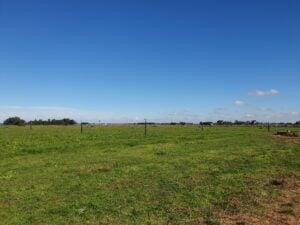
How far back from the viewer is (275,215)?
790 centimetres

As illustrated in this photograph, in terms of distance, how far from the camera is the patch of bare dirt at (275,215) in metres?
7.43

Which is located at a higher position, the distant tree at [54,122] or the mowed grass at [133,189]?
the distant tree at [54,122]

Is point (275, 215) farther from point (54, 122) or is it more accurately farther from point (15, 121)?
point (54, 122)

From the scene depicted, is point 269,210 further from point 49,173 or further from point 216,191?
point 49,173

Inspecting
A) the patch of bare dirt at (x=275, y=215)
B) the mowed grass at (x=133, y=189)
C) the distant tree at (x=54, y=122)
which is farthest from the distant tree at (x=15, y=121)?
the patch of bare dirt at (x=275, y=215)

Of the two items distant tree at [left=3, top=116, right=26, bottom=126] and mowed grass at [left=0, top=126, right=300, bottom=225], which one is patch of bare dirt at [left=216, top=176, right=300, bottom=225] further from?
distant tree at [left=3, top=116, right=26, bottom=126]

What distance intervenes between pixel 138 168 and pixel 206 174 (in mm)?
2585

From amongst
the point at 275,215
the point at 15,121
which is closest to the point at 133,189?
the point at 275,215

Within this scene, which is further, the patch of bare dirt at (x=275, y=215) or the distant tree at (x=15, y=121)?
the distant tree at (x=15, y=121)

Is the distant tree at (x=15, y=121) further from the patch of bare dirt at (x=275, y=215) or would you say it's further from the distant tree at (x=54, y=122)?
the patch of bare dirt at (x=275, y=215)

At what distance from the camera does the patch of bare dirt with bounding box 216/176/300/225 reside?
743 centimetres

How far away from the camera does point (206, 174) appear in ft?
42.9

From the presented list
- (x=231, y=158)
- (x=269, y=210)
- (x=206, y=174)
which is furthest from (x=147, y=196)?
(x=231, y=158)

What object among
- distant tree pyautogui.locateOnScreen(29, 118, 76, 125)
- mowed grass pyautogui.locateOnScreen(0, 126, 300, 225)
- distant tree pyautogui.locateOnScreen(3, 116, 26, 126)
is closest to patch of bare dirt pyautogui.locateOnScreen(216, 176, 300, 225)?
mowed grass pyautogui.locateOnScreen(0, 126, 300, 225)
